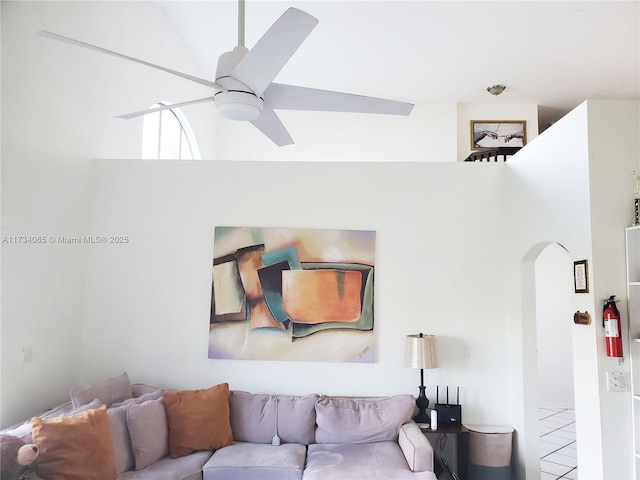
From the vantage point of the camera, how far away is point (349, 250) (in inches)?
149

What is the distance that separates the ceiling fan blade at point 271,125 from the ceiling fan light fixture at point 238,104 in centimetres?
24

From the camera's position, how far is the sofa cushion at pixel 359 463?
2.83 m

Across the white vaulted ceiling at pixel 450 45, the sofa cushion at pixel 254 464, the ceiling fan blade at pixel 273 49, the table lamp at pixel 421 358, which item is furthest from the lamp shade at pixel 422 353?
the white vaulted ceiling at pixel 450 45

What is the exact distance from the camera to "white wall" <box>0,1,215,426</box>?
2.79 m

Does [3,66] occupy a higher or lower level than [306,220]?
higher

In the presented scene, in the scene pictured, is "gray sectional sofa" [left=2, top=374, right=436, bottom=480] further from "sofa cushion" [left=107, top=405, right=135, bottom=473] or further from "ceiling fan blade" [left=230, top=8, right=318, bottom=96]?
"ceiling fan blade" [left=230, top=8, right=318, bottom=96]

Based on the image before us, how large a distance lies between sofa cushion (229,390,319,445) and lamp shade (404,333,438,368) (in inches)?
33.2

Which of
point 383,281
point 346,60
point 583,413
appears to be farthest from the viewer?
point 346,60

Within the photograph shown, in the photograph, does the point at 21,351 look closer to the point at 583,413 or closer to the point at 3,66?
the point at 3,66

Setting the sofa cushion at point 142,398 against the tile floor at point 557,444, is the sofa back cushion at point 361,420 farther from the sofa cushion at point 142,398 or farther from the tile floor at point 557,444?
the tile floor at point 557,444

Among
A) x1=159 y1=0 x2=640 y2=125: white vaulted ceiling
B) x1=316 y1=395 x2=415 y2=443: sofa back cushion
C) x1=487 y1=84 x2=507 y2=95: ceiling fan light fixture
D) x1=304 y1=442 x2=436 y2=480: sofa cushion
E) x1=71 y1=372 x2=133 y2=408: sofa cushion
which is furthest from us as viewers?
x1=487 y1=84 x2=507 y2=95: ceiling fan light fixture

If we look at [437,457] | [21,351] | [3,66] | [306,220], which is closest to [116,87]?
[3,66]

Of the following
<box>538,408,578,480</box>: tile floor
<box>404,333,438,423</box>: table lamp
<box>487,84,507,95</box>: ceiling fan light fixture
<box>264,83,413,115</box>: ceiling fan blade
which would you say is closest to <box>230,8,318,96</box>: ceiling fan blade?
<box>264,83,413,115</box>: ceiling fan blade

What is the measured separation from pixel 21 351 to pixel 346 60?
13.8ft
